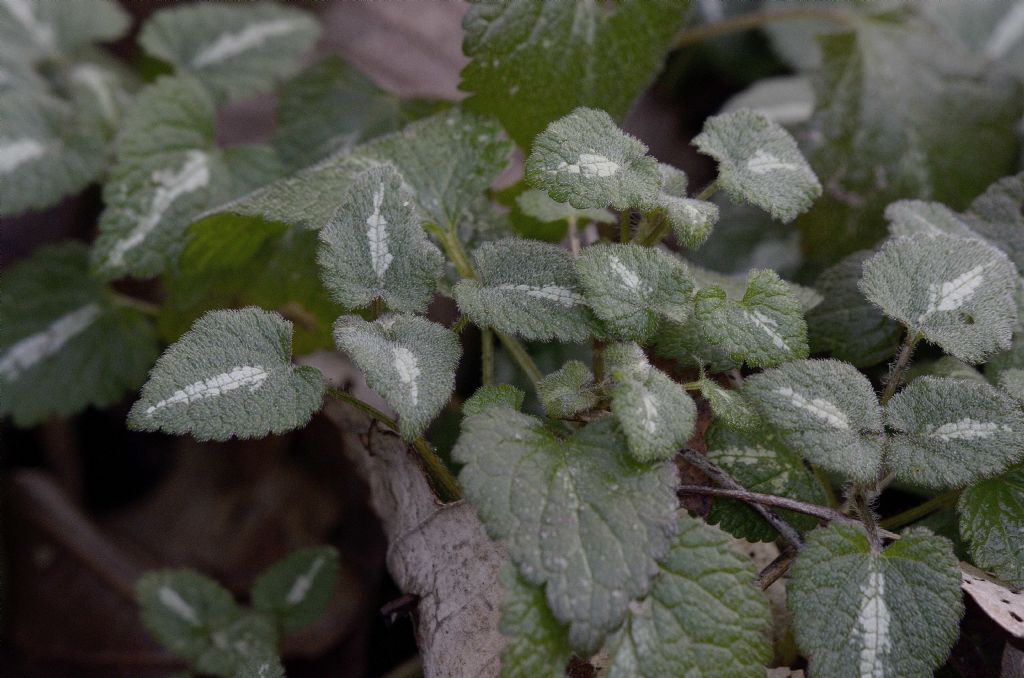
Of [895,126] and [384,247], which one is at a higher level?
[895,126]

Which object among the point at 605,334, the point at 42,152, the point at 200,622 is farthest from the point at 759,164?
the point at 42,152

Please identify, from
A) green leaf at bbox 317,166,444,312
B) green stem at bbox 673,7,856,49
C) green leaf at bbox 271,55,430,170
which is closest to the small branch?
green leaf at bbox 317,166,444,312

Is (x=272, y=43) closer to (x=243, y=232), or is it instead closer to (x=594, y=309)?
(x=243, y=232)

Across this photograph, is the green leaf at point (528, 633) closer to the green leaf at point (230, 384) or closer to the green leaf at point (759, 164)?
the green leaf at point (230, 384)

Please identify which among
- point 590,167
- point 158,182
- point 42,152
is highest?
point 590,167

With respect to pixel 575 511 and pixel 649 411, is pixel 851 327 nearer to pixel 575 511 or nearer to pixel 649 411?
pixel 649 411

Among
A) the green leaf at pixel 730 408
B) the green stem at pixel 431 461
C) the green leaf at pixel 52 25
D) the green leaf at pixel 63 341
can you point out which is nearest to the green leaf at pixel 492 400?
the green stem at pixel 431 461
